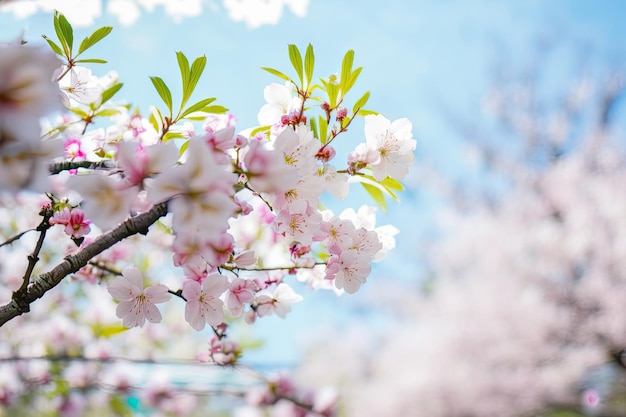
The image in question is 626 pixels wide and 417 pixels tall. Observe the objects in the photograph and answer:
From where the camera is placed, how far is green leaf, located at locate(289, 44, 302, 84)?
56 cm

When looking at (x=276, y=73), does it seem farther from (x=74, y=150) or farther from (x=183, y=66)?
(x=74, y=150)

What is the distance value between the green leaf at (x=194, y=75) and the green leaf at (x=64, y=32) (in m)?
0.16

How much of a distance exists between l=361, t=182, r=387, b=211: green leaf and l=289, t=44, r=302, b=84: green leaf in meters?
0.16

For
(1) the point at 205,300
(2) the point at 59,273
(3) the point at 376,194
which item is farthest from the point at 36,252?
(3) the point at 376,194

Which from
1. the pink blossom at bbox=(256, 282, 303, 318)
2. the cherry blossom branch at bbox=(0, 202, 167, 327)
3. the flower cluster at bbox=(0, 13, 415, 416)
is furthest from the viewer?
the pink blossom at bbox=(256, 282, 303, 318)

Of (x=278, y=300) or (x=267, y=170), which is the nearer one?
(x=267, y=170)

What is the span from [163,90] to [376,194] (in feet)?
0.92

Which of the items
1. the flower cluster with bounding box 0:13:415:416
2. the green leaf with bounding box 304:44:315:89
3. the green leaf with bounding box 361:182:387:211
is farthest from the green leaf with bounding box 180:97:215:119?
the green leaf with bounding box 361:182:387:211

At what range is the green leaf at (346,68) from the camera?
57 cm

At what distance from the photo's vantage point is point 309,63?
0.57m

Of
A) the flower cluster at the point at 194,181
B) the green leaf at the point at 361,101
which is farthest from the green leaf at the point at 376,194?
the green leaf at the point at 361,101

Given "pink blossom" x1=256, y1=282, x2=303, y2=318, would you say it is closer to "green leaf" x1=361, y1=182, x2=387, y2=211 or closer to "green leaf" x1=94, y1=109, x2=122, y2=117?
"green leaf" x1=361, y1=182, x2=387, y2=211

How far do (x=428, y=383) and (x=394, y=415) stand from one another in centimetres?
62

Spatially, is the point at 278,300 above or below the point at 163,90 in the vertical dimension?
below
